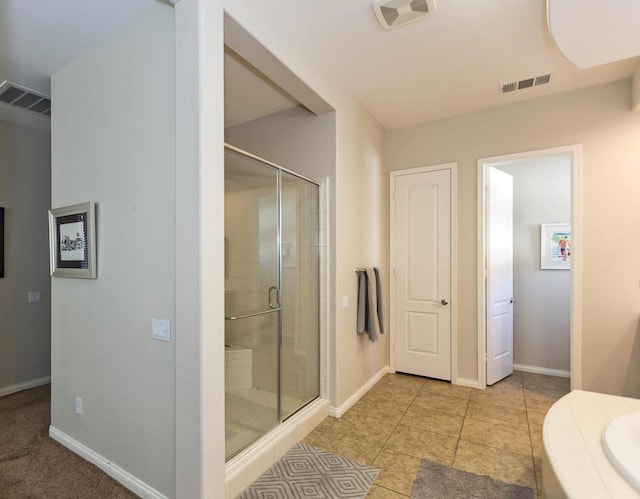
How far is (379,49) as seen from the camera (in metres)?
2.39

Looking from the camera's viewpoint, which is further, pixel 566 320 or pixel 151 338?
pixel 566 320

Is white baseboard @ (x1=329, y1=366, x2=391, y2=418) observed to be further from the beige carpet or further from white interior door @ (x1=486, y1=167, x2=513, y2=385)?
the beige carpet

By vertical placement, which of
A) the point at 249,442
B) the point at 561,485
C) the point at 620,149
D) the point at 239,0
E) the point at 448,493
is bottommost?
the point at 448,493

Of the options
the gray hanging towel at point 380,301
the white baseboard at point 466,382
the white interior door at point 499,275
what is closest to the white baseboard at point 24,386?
the gray hanging towel at point 380,301

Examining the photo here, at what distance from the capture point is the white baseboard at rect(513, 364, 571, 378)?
3.72m

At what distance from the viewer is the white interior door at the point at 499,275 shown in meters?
3.43

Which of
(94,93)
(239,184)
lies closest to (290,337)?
(239,184)

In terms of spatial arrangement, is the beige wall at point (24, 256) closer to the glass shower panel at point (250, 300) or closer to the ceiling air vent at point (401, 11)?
the glass shower panel at point (250, 300)

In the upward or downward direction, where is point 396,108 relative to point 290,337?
upward

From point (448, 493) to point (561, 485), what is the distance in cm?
91

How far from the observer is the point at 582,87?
2930mm

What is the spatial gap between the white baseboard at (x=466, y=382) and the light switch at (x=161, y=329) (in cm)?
298

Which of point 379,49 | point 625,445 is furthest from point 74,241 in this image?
point 625,445

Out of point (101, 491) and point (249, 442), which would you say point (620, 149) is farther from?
Result: point (101, 491)
